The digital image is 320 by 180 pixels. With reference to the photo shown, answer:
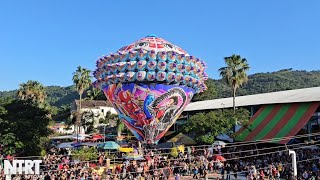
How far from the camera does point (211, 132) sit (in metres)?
30.2

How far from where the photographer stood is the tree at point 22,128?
1080 inches

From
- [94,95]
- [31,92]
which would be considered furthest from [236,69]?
[94,95]

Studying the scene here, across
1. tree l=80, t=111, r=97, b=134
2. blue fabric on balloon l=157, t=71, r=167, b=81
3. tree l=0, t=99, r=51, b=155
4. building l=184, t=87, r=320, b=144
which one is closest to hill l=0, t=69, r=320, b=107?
tree l=80, t=111, r=97, b=134

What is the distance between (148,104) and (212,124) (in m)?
8.18

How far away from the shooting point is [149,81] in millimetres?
22969

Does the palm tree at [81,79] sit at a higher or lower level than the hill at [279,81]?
lower

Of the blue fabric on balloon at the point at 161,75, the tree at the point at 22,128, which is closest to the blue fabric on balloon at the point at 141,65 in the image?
the blue fabric on balloon at the point at 161,75

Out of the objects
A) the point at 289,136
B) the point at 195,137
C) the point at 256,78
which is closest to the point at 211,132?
the point at 195,137

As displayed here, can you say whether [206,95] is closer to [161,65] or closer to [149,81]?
[149,81]

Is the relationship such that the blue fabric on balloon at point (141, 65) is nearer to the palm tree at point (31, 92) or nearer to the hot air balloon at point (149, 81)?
the hot air balloon at point (149, 81)

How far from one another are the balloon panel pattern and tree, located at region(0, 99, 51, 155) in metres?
7.89

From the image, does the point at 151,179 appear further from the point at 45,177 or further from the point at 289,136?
the point at 289,136

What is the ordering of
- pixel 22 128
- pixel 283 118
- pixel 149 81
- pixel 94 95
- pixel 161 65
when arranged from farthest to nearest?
1. pixel 94 95
2. pixel 22 128
3. pixel 283 118
4. pixel 149 81
5. pixel 161 65

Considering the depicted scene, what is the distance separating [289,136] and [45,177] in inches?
590
